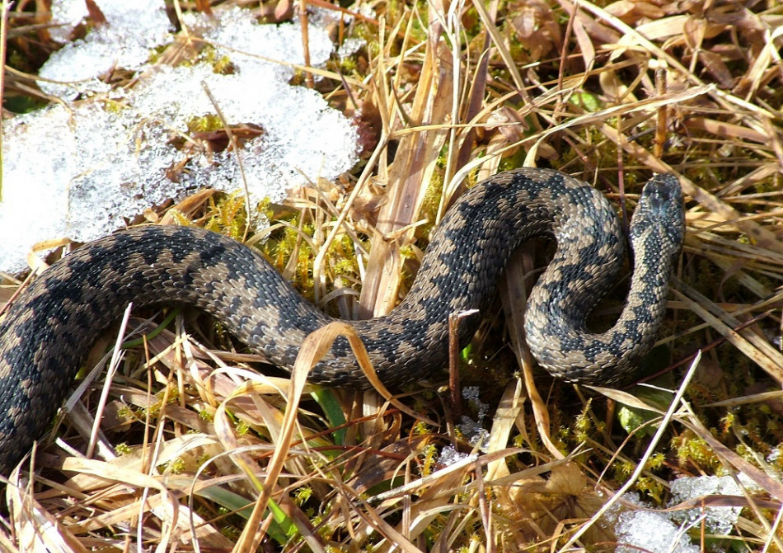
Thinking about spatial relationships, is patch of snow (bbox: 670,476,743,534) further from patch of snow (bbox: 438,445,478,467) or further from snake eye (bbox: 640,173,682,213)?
snake eye (bbox: 640,173,682,213)

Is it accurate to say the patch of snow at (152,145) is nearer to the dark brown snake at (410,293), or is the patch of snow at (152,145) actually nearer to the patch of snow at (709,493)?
the dark brown snake at (410,293)

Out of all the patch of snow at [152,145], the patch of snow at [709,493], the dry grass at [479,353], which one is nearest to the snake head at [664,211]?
the dry grass at [479,353]

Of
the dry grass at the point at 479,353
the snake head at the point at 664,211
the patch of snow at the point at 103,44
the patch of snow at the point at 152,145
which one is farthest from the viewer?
the patch of snow at the point at 103,44

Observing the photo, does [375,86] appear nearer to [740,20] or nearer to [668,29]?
[668,29]

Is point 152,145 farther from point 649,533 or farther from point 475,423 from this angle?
point 649,533

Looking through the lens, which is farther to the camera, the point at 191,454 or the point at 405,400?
the point at 405,400

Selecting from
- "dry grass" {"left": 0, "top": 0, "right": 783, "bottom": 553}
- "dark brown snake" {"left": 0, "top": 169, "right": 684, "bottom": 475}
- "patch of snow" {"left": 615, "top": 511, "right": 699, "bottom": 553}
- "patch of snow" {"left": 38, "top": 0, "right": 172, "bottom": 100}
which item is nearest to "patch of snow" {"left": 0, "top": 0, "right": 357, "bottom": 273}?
"patch of snow" {"left": 38, "top": 0, "right": 172, "bottom": 100}

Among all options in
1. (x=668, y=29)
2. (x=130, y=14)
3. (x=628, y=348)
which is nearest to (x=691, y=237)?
(x=628, y=348)
